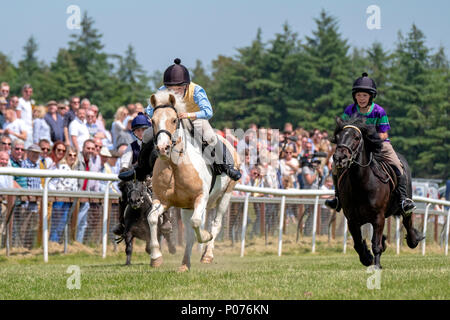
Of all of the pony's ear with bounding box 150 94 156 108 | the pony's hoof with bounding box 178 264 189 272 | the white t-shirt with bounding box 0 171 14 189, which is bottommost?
the pony's hoof with bounding box 178 264 189 272

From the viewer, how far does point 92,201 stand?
1404 cm

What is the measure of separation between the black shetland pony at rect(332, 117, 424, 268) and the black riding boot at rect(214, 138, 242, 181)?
1455mm

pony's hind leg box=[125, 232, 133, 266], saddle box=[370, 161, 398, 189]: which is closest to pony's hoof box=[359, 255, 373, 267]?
saddle box=[370, 161, 398, 189]

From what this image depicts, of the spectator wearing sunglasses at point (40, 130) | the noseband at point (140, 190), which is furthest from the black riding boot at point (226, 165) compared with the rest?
the spectator wearing sunglasses at point (40, 130)

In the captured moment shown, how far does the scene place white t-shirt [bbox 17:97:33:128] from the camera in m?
17.1

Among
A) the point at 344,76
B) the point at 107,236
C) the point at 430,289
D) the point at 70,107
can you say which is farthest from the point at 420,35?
the point at 430,289

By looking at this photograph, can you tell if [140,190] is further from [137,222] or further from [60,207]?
[60,207]

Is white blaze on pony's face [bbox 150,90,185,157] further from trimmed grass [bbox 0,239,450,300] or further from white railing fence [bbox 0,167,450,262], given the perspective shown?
white railing fence [bbox 0,167,450,262]

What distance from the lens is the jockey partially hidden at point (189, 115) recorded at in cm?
997

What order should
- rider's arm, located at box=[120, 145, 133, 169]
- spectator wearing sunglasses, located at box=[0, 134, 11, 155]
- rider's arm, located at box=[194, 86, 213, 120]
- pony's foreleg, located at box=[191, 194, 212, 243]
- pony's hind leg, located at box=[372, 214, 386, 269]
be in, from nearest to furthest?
pony's foreleg, located at box=[191, 194, 212, 243]
rider's arm, located at box=[194, 86, 213, 120]
pony's hind leg, located at box=[372, 214, 386, 269]
rider's arm, located at box=[120, 145, 133, 169]
spectator wearing sunglasses, located at box=[0, 134, 11, 155]

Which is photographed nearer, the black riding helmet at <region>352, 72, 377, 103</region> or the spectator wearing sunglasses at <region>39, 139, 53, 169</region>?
the black riding helmet at <region>352, 72, 377, 103</region>

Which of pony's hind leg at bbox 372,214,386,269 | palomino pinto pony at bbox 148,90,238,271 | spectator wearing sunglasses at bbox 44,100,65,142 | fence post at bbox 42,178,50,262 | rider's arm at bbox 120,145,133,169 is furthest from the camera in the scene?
spectator wearing sunglasses at bbox 44,100,65,142
